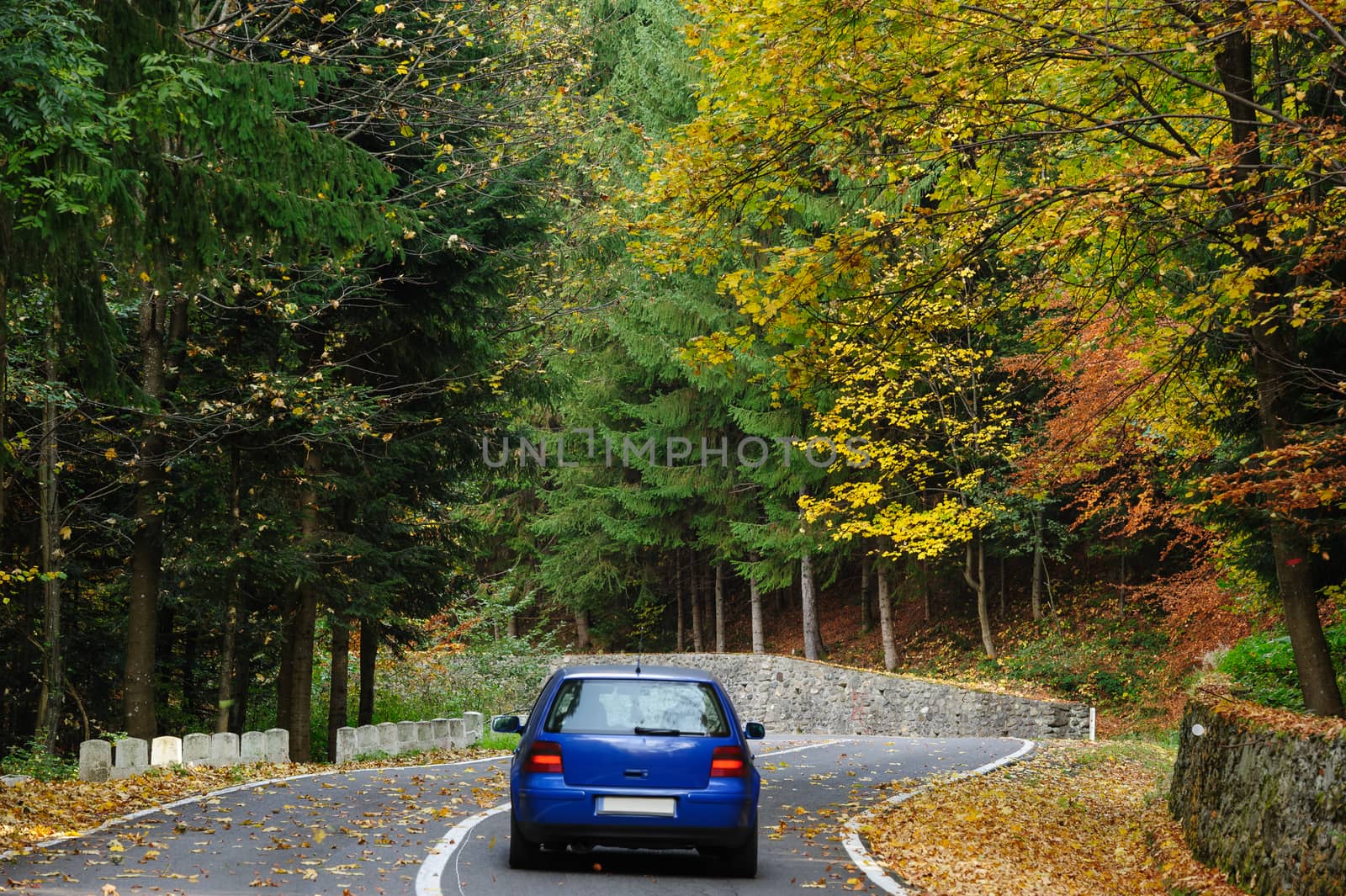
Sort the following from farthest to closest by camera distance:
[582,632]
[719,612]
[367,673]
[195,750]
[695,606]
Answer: [582,632] → [695,606] → [719,612] → [367,673] → [195,750]

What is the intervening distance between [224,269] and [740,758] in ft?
30.8

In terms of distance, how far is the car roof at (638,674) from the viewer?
9250 mm

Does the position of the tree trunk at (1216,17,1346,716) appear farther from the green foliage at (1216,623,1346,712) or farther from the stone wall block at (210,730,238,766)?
the stone wall block at (210,730,238,766)

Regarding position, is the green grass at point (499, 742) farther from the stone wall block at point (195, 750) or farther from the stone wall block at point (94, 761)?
the stone wall block at point (94, 761)

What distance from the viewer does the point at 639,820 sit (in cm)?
862

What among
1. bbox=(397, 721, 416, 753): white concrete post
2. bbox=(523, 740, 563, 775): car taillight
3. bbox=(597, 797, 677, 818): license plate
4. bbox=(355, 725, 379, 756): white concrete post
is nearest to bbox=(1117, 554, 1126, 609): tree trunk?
bbox=(397, 721, 416, 753): white concrete post

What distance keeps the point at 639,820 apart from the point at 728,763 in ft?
2.39

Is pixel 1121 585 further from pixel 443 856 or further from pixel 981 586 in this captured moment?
pixel 443 856

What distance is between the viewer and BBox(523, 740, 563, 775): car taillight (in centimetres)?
A: 873

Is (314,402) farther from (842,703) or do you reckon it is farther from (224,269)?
(842,703)

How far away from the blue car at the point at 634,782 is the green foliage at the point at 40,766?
847 cm

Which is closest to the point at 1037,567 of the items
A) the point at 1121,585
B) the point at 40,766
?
the point at 1121,585

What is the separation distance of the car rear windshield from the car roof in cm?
4

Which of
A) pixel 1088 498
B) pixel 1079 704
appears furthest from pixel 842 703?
pixel 1088 498
